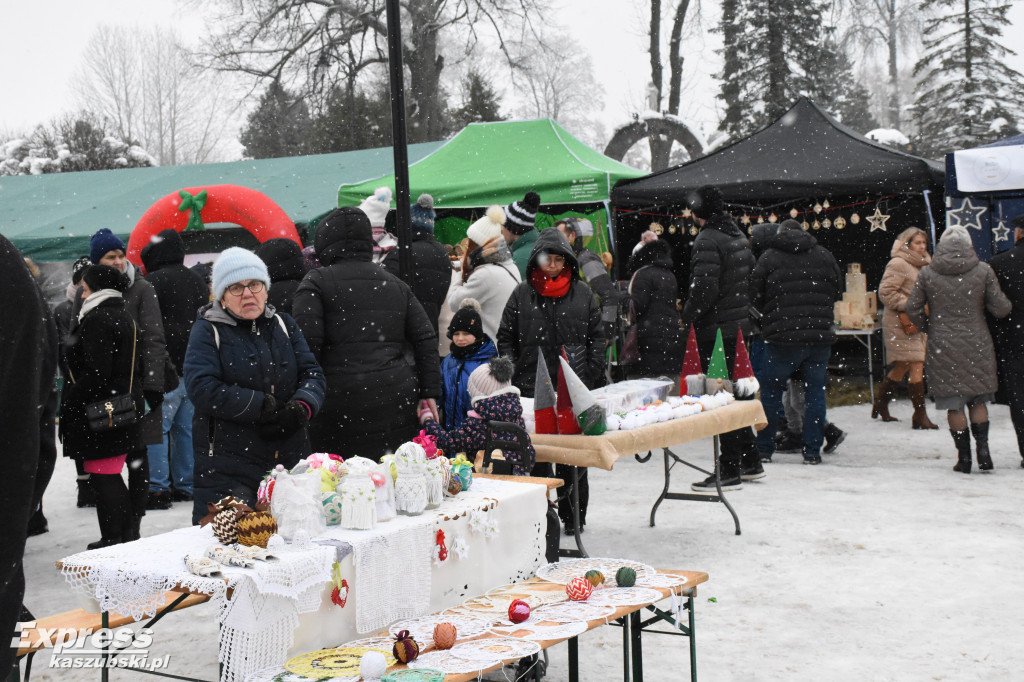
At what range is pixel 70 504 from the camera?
779 cm

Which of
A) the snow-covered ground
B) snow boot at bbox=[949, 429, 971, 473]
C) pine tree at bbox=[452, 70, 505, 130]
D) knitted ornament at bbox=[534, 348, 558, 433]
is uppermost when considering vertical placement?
pine tree at bbox=[452, 70, 505, 130]

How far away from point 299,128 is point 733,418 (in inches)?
1108

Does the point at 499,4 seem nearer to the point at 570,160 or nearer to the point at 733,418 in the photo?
the point at 570,160

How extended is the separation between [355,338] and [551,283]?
164 cm

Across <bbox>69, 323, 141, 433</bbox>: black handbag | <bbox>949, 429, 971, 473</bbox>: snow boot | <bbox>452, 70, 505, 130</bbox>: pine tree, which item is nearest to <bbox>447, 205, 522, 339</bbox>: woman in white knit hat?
<bbox>69, 323, 141, 433</bbox>: black handbag

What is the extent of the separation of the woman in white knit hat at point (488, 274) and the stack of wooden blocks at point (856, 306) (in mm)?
5530

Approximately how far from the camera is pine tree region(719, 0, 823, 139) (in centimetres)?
2542

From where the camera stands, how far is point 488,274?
6.79 metres

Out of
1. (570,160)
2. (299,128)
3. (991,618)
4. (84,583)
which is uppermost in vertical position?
(299,128)

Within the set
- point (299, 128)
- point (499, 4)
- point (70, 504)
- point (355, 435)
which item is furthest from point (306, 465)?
point (299, 128)

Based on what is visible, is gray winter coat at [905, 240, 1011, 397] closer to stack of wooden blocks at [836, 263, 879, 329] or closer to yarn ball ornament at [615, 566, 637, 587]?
stack of wooden blocks at [836, 263, 879, 329]

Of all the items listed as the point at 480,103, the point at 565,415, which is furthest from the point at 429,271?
the point at 480,103

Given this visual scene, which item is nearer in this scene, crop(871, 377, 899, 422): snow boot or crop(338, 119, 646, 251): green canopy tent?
crop(871, 377, 899, 422): snow boot

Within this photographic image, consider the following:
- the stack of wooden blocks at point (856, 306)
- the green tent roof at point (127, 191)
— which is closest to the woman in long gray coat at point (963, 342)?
the stack of wooden blocks at point (856, 306)
